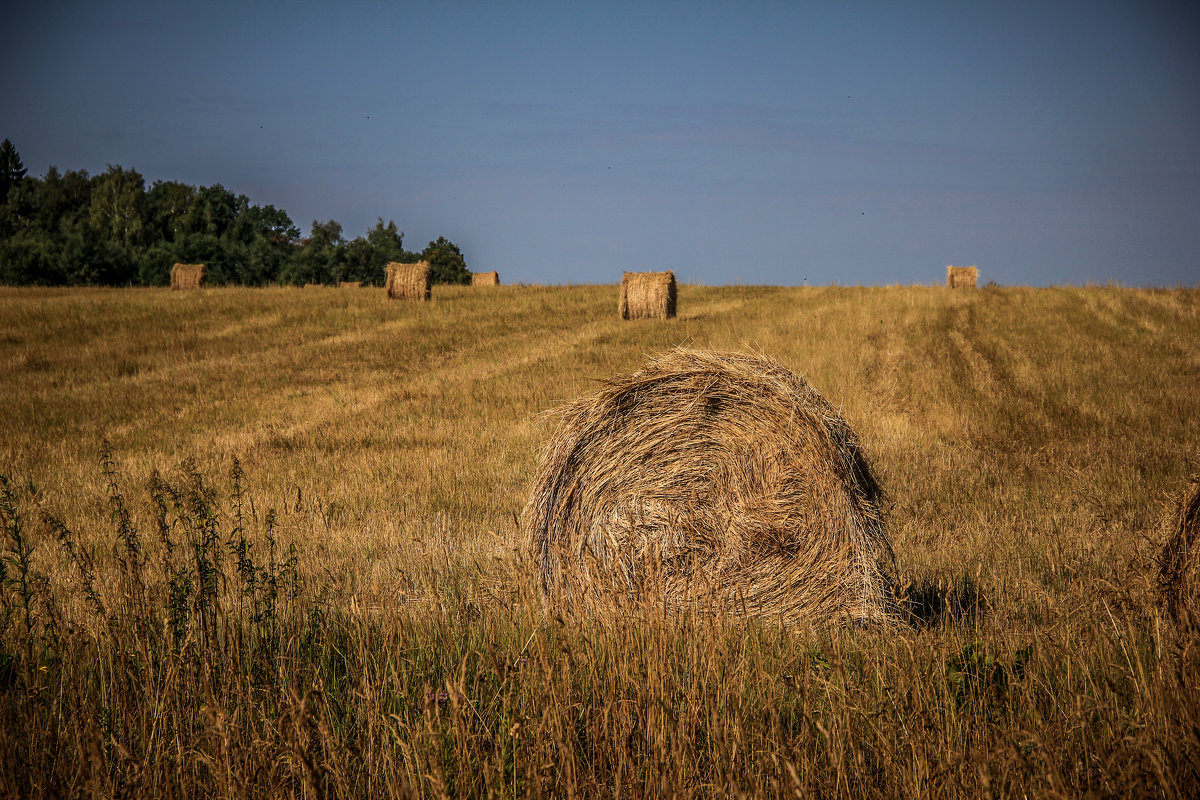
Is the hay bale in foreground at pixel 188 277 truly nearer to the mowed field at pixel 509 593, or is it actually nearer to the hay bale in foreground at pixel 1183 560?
the mowed field at pixel 509 593

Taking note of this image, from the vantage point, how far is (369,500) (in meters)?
8.22

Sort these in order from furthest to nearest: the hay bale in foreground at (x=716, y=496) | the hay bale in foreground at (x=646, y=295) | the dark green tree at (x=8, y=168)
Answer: the dark green tree at (x=8, y=168)
the hay bale in foreground at (x=646, y=295)
the hay bale in foreground at (x=716, y=496)

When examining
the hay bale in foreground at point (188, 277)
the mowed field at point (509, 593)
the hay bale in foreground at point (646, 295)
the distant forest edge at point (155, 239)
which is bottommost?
the mowed field at point (509, 593)

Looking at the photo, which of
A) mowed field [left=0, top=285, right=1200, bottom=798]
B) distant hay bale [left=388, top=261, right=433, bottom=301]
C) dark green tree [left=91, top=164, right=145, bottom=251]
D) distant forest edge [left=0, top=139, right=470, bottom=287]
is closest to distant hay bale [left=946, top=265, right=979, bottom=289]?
mowed field [left=0, top=285, right=1200, bottom=798]

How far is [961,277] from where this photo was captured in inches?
1199

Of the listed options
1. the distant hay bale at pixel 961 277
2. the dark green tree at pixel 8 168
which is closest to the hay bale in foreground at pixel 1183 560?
the distant hay bale at pixel 961 277

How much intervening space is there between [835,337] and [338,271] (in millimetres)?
53551

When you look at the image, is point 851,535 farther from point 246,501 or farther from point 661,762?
point 246,501

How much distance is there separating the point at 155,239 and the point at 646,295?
56893mm

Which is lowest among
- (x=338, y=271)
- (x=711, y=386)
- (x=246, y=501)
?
(x=246, y=501)

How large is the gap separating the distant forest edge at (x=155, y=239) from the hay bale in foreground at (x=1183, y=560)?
53.7 metres

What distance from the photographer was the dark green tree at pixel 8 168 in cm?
7619

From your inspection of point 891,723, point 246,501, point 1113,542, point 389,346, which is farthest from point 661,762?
point 389,346

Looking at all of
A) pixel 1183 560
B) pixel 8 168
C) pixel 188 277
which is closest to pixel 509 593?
pixel 1183 560
